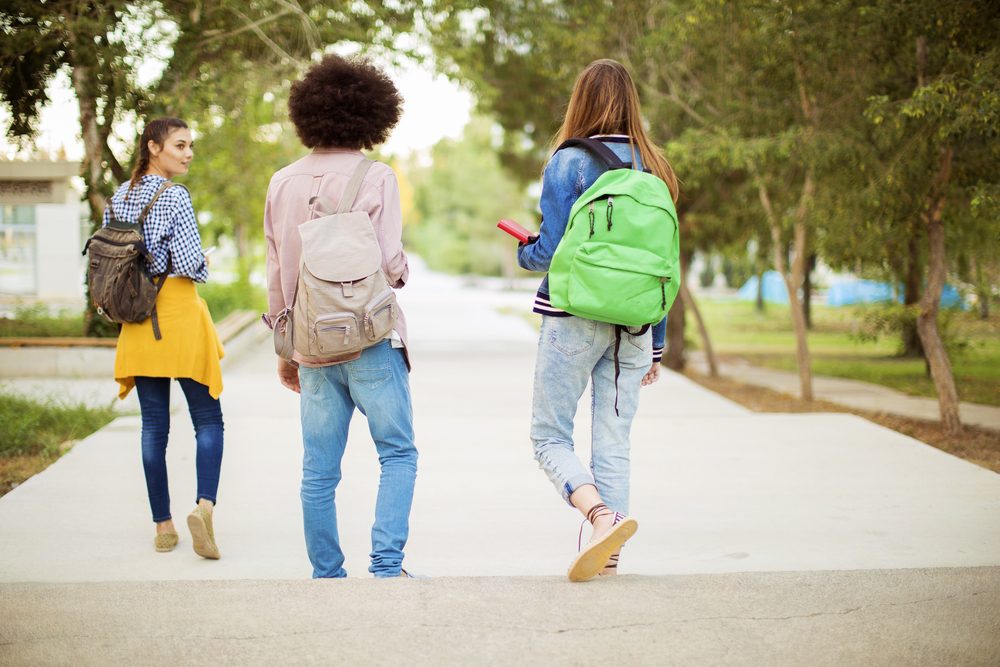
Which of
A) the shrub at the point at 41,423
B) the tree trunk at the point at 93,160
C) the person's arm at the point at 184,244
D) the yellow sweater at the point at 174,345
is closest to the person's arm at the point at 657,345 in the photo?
the yellow sweater at the point at 174,345

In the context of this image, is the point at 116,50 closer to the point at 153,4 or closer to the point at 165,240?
the point at 153,4

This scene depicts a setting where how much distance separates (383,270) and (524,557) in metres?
1.74

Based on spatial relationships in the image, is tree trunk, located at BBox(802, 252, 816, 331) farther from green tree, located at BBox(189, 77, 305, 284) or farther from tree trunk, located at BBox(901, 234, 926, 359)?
green tree, located at BBox(189, 77, 305, 284)

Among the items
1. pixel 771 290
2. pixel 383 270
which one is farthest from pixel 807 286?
pixel 771 290

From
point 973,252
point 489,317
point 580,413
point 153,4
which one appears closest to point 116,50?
point 153,4

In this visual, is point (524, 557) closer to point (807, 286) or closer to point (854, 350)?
point (807, 286)

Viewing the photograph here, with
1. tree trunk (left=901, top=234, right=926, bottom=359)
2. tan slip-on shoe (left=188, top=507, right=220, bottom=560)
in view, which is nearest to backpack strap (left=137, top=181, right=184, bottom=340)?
tan slip-on shoe (left=188, top=507, right=220, bottom=560)

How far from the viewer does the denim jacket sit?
383 centimetres

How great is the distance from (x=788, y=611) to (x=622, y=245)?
1291 millimetres

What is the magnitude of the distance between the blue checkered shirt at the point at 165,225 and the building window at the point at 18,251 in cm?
1733

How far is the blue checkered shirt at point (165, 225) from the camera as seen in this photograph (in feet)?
14.5

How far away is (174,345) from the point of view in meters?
4.46

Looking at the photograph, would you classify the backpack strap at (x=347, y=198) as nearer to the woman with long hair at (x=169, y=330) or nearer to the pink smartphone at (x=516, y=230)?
the pink smartphone at (x=516, y=230)

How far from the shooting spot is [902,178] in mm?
9430
